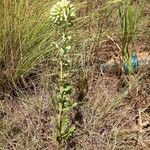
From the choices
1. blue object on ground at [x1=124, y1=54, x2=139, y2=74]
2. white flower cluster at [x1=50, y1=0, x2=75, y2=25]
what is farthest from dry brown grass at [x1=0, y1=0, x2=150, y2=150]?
white flower cluster at [x1=50, y1=0, x2=75, y2=25]

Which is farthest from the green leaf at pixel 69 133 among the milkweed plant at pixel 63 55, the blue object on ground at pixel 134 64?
the blue object on ground at pixel 134 64

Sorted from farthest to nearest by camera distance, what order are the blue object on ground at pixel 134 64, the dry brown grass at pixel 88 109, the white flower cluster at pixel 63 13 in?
the blue object on ground at pixel 134 64, the dry brown grass at pixel 88 109, the white flower cluster at pixel 63 13

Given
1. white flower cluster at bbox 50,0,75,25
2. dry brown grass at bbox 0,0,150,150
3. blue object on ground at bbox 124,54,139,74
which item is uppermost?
white flower cluster at bbox 50,0,75,25

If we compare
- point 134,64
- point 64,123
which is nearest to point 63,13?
point 64,123

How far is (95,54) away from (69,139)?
65 centimetres

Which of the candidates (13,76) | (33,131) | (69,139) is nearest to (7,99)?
(13,76)

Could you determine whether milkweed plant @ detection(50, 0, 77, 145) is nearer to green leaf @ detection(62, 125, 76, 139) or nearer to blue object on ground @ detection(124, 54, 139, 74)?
green leaf @ detection(62, 125, 76, 139)

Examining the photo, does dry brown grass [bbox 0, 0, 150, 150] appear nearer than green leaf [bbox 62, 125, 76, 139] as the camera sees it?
No

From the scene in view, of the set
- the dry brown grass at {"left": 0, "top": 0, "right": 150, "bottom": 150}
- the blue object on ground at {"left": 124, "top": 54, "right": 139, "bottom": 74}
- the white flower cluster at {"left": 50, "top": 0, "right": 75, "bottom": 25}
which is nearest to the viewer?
the white flower cluster at {"left": 50, "top": 0, "right": 75, "bottom": 25}

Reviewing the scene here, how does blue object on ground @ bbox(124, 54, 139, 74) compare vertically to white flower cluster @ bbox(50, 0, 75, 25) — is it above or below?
below

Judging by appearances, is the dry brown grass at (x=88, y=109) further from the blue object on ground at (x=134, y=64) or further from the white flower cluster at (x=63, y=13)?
the white flower cluster at (x=63, y=13)

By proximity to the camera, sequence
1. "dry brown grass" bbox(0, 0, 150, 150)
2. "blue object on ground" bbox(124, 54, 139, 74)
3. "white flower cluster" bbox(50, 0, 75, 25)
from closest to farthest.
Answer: "white flower cluster" bbox(50, 0, 75, 25) < "dry brown grass" bbox(0, 0, 150, 150) < "blue object on ground" bbox(124, 54, 139, 74)

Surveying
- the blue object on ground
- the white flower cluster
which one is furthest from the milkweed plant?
the blue object on ground

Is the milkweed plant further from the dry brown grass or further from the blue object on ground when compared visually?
the blue object on ground
